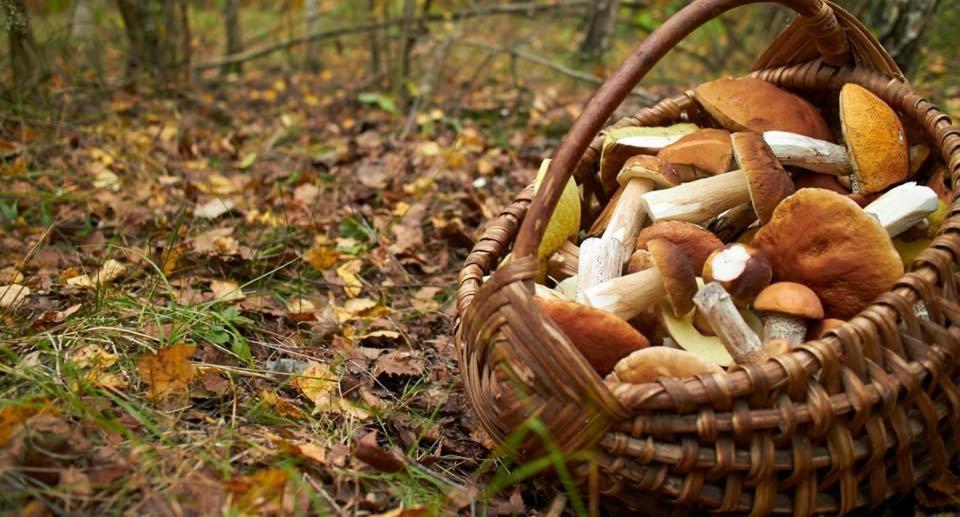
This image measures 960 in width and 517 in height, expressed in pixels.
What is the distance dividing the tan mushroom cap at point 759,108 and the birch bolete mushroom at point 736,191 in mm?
144

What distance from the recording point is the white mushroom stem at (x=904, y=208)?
1.50 meters

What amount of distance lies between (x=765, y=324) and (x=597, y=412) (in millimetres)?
486

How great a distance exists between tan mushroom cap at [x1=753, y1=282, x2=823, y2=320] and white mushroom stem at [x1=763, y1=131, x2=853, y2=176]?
0.45 metres

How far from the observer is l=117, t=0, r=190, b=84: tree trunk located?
4160 millimetres

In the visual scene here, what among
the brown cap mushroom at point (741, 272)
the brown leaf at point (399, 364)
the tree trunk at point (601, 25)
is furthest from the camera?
the tree trunk at point (601, 25)

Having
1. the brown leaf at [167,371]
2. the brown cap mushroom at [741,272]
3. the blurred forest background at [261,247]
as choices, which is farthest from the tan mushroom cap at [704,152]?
the brown leaf at [167,371]

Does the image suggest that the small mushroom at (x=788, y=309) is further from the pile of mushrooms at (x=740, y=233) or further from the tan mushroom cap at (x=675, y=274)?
the tan mushroom cap at (x=675, y=274)

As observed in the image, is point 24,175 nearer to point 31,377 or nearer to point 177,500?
point 31,377

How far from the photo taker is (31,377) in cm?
145

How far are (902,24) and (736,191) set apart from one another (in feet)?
5.02

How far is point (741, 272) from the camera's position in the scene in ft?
4.83

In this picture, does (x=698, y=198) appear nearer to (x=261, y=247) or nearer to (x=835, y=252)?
(x=835, y=252)

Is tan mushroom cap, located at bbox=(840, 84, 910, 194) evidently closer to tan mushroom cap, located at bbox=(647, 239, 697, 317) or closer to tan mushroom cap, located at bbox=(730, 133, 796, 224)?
tan mushroom cap, located at bbox=(730, 133, 796, 224)

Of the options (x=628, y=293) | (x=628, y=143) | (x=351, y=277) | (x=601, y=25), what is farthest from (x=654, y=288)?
(x=601, y=25)
